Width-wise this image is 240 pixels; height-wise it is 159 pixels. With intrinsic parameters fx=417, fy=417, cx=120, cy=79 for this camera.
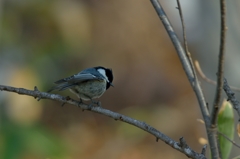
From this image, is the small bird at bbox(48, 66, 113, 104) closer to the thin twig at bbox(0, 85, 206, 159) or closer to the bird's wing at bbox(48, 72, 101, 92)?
the bird's wing at bbox(48, 72, 101, 92)

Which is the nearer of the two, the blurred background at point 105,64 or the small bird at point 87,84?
the small bird at point 87,84

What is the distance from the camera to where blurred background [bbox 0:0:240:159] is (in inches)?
235

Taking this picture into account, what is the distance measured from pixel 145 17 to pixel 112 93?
1568 mm

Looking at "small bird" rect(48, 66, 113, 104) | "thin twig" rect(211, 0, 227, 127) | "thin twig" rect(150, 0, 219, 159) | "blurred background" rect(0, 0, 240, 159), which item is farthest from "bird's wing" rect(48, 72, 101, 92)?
"blurred background" rect(0, 0, 240, 159)

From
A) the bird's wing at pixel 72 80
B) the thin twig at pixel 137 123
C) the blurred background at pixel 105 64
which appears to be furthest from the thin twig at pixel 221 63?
the blurred background at pixel 105 64

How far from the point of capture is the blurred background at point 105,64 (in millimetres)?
5980

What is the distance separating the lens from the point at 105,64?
6742 millimetres

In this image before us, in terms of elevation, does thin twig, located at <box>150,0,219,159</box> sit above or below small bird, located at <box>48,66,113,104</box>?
above

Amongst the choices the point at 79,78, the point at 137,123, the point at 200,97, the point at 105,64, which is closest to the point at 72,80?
the point at 79,78

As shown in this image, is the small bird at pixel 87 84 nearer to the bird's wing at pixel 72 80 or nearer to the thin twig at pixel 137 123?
the bird's wing at pixel 72 80

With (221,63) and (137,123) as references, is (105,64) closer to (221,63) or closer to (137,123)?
(137,123)

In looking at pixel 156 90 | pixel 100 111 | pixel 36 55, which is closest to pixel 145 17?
pixel 156 90

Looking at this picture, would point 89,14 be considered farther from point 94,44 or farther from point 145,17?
point 145,17

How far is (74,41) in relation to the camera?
626 cm
